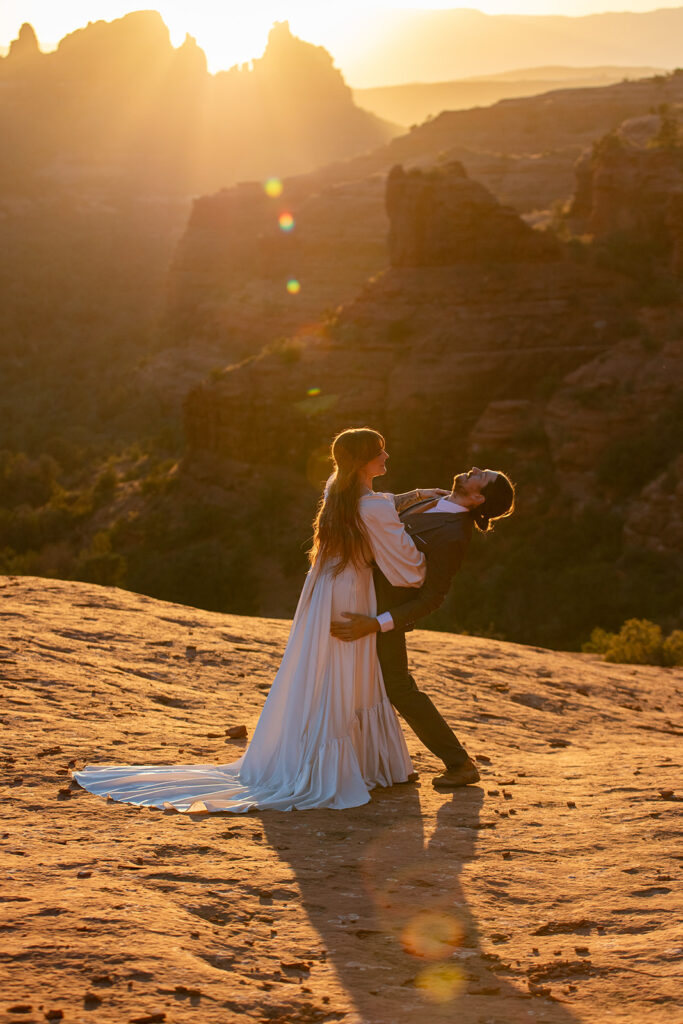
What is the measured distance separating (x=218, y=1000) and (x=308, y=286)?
5206cm

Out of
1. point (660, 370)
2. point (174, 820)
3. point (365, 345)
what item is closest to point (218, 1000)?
point (174, 820)

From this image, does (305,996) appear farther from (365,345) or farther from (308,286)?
(308,286)

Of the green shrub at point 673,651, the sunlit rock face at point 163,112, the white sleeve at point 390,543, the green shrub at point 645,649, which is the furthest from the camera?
the sunlit rock face at point 163,112

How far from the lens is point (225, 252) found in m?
62.0

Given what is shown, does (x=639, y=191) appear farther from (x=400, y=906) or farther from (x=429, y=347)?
(x=400, y=906)

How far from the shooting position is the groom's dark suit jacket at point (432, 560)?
478cm

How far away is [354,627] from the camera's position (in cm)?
466

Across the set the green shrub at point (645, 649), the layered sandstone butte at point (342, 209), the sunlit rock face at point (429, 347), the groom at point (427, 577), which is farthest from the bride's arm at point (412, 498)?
the layered sandstone butte at point (342, 209)

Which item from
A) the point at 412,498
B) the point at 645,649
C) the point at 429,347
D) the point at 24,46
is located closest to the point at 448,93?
the point at 24,46

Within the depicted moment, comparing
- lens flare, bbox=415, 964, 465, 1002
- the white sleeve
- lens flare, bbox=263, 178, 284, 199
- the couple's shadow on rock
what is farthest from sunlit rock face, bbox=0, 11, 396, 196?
lens flare, bbox=415, 964, 465, 1002

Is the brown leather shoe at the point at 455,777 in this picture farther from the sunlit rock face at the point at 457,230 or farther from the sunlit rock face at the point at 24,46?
the sunlit rock face at the point at 24,46

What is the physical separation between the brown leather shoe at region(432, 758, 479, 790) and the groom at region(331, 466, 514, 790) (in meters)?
0.25

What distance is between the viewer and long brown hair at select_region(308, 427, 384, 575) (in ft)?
15.3

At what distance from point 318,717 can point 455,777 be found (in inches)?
34.4
